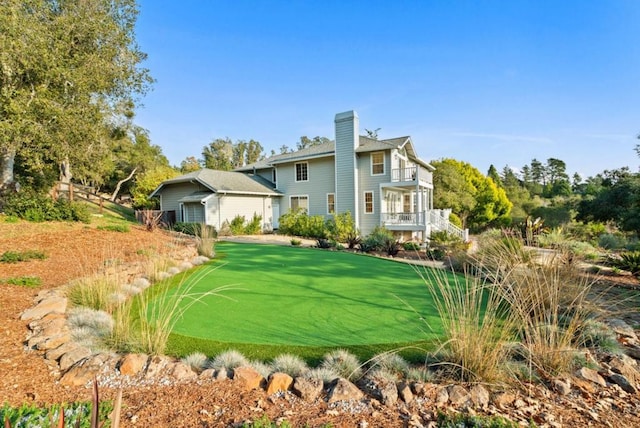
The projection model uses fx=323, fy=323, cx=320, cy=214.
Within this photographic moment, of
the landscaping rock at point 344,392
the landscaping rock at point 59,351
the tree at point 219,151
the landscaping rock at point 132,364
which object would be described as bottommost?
the landscaping rock at point 344,392

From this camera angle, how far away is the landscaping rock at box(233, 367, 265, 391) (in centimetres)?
268

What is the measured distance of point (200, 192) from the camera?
66.9 ft

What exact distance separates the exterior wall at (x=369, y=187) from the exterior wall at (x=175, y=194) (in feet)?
32.7

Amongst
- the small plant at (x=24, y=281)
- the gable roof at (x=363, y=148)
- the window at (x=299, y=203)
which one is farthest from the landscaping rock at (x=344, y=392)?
the window at (x=299, y=203)

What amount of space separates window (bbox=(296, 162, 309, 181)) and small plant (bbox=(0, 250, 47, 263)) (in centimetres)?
1548

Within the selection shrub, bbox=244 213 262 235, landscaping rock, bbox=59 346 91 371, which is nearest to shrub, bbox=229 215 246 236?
shrub, bbox=244 213 262 235

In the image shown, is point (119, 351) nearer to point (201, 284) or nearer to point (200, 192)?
point (201, 284)

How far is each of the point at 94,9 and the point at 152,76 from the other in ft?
10.4

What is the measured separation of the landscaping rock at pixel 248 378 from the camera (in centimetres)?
268

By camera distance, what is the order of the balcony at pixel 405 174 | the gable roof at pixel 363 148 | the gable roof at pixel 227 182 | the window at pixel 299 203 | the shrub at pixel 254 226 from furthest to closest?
→ 1. the window at pixel 299 203
2. the shrub at pixel 254 226
3. the gable roof at pixel 227 182
4. the gable roof at pixel 363 148
5. the balcony at pixel 405 174

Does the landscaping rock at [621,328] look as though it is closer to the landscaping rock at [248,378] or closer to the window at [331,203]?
the landscaping rock at [248,378]

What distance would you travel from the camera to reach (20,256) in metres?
6.94

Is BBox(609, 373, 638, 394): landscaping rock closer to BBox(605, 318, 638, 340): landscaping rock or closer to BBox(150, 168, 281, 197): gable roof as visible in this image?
BBox(605, 318, 638, 340): landscaping rock

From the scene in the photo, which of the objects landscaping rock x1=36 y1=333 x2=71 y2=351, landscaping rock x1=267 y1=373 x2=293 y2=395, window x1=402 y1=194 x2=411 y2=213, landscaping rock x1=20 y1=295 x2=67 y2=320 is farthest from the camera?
window x1=402 y1=194 x2=411 y2=213
